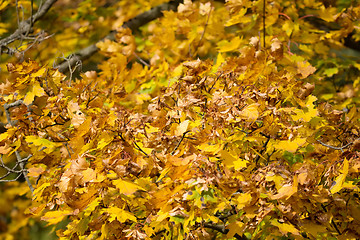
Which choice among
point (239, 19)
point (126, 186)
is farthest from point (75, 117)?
point (239, 19)

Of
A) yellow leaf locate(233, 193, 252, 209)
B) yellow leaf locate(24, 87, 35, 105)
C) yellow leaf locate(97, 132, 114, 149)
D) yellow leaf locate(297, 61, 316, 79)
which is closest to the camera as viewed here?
yellow leaf locate(233, 193, 252, 209)

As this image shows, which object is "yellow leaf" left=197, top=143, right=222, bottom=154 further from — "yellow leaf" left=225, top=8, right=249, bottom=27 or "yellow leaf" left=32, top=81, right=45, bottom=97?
"yellow leaf" left=225, top=8, right=249, bottom=27

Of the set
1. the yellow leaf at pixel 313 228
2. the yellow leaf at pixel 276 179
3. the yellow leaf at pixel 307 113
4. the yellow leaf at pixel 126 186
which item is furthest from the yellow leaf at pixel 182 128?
the yellow leaf at pixel 313 228

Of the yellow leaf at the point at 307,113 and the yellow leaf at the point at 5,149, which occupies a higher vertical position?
the yellow leaf at the point at 307,113

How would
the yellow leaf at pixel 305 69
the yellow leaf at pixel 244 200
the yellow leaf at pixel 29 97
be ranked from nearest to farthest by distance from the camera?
the yellow leaf at pixel 244 200, the yellow leaf at pixel 29 97, the yellow leaf at pixel 305 69

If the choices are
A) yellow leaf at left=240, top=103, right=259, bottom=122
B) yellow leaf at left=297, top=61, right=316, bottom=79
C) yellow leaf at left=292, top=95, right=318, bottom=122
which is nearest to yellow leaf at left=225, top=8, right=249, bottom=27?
yellow leaf at left=297, top=61, right=316, bottom=79

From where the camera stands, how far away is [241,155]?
178 centimetres

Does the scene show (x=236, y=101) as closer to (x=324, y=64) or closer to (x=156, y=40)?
(x=156, y=40)

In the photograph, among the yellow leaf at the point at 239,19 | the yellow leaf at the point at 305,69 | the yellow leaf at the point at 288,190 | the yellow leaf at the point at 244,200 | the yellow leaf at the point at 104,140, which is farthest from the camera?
the yellow leaf at the point at 239,19

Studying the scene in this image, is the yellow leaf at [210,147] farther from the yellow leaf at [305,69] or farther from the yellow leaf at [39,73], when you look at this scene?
the yellow leaf at [39,73]

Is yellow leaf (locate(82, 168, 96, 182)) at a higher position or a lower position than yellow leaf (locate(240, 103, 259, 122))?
lower

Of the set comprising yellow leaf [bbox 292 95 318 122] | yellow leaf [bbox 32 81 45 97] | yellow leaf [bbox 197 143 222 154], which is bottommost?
yellow leaf [bbox 292 95 318 122]

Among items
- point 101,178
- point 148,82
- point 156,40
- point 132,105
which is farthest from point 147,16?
point 101,178

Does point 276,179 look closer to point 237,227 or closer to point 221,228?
point 237,227
